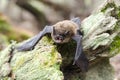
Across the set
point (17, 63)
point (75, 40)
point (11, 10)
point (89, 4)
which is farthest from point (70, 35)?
point (89, 4)

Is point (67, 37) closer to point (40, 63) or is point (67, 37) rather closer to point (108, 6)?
point (40, 63)

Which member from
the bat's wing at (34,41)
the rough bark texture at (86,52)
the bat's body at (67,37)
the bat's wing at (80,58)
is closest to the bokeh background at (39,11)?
the bat's wing at (34,41)

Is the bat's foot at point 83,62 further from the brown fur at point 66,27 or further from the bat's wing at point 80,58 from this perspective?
the brown fur at point 66,27

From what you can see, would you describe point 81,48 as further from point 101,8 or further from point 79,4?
point 79,4

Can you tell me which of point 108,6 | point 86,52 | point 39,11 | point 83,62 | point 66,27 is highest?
point 39,11

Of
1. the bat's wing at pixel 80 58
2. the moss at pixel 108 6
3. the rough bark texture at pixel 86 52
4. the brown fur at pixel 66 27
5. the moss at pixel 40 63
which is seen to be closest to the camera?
the moss at pixel 40 63

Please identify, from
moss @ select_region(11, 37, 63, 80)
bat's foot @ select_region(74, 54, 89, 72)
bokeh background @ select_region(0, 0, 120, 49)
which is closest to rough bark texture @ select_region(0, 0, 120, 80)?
moss @ select_region(11, 37, 63, 80)

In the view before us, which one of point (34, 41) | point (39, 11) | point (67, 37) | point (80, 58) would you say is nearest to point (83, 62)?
point (80, 58)
